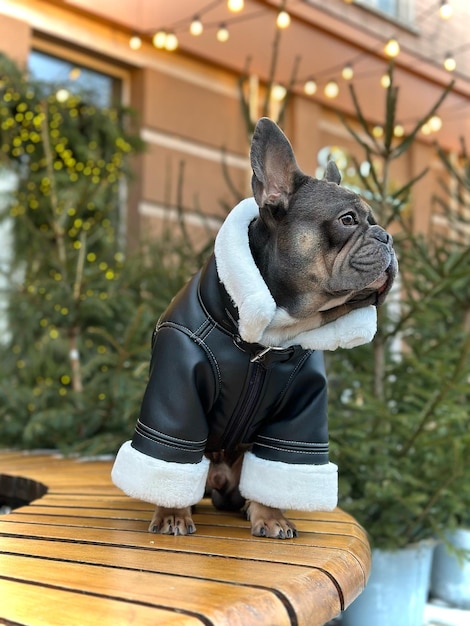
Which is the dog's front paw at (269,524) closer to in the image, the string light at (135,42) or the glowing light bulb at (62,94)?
the glowing light bulb at (62,94)

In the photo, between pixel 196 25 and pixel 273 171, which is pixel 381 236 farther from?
pixel 196 25

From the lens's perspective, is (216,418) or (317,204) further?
(216,418)

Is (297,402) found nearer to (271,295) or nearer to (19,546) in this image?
(271,295)

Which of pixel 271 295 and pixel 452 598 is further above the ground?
pixel 271 295

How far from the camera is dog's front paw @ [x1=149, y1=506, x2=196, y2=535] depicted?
5.79 feet

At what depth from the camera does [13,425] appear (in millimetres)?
3658

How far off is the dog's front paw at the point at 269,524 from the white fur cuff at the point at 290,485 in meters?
0.04

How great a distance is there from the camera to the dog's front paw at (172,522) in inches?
69.5

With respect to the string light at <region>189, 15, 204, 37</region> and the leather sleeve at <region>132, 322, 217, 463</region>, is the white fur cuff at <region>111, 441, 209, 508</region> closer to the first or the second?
the leather sleeve at <region>132, 322, 217, 463</region>

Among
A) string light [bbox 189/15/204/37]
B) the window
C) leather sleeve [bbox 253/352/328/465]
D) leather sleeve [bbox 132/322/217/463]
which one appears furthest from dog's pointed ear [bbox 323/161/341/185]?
string light [bbox 189/15/204/37]

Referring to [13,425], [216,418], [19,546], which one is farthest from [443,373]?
[13,425]

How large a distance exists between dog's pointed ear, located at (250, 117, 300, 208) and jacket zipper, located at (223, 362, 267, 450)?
0.38 meters

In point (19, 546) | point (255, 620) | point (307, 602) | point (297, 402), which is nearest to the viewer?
point (255, 620)

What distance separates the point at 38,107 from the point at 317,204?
439cm
